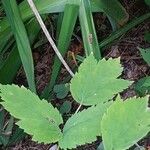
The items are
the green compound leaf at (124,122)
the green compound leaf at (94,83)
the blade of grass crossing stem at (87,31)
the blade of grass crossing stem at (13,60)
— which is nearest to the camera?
the green compound leaf at (124,122)

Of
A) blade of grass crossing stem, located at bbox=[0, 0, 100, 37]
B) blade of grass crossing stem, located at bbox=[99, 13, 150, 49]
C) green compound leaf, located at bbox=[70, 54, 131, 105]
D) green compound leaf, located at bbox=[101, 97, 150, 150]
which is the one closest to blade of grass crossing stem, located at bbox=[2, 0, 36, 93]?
blade of grass crossing stem, located at bbox=[0, 0, 100, 37]

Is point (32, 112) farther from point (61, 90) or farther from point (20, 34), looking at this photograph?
point (61, 90)

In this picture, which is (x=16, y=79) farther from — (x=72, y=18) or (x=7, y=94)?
(x=7, y=94)

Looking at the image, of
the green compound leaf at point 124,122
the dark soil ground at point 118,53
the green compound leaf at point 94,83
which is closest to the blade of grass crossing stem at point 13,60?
the dark soil ground at point 118,53

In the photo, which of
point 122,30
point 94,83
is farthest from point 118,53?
point 94,83

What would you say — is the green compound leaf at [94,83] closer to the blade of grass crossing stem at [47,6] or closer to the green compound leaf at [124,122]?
the green compound leaf at [124,122]

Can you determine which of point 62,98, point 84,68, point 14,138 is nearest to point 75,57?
point 62,98
